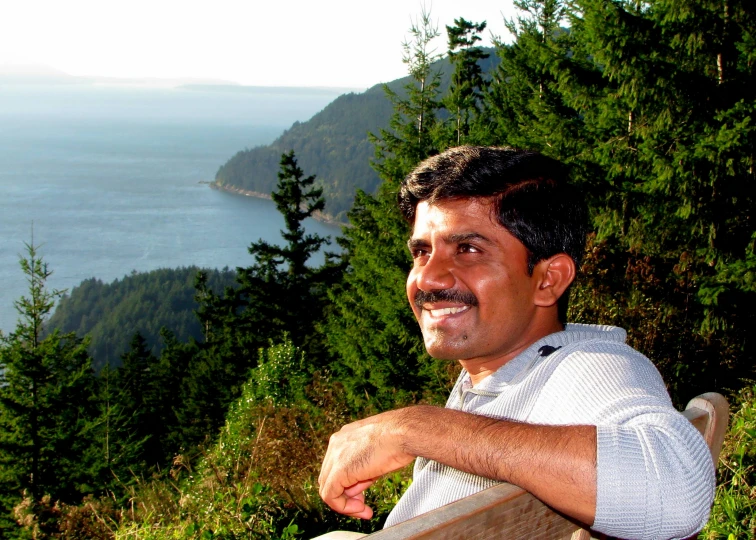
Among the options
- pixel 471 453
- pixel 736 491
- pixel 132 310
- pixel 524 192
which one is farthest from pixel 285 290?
pixel 132 310

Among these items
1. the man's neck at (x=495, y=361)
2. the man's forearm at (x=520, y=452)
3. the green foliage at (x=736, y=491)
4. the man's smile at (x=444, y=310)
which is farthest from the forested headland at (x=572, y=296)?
the man's forearm at (x=520, y=452)

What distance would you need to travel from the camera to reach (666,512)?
3.45 ft

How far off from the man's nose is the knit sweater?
0.26 metres

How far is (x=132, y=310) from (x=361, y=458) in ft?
340

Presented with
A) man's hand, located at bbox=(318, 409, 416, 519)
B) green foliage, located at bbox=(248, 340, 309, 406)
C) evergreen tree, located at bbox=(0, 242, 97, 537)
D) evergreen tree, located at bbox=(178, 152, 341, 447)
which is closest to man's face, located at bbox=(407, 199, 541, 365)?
man's hand, located at bbox=(318, 409, 416, 519)

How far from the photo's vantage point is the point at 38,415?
2664 cm

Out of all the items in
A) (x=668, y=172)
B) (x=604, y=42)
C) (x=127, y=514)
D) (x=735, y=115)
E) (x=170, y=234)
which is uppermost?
(x=604, y=42)

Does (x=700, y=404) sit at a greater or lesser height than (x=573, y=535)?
greater

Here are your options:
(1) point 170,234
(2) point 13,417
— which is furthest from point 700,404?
(1) point 170,234

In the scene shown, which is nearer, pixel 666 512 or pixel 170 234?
pixel 666 512

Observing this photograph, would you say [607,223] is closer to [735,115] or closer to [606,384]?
[735,115]

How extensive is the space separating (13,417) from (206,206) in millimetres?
171475

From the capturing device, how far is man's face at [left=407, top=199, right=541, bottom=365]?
1693 millimetres

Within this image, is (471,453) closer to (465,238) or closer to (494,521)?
(494,521)
